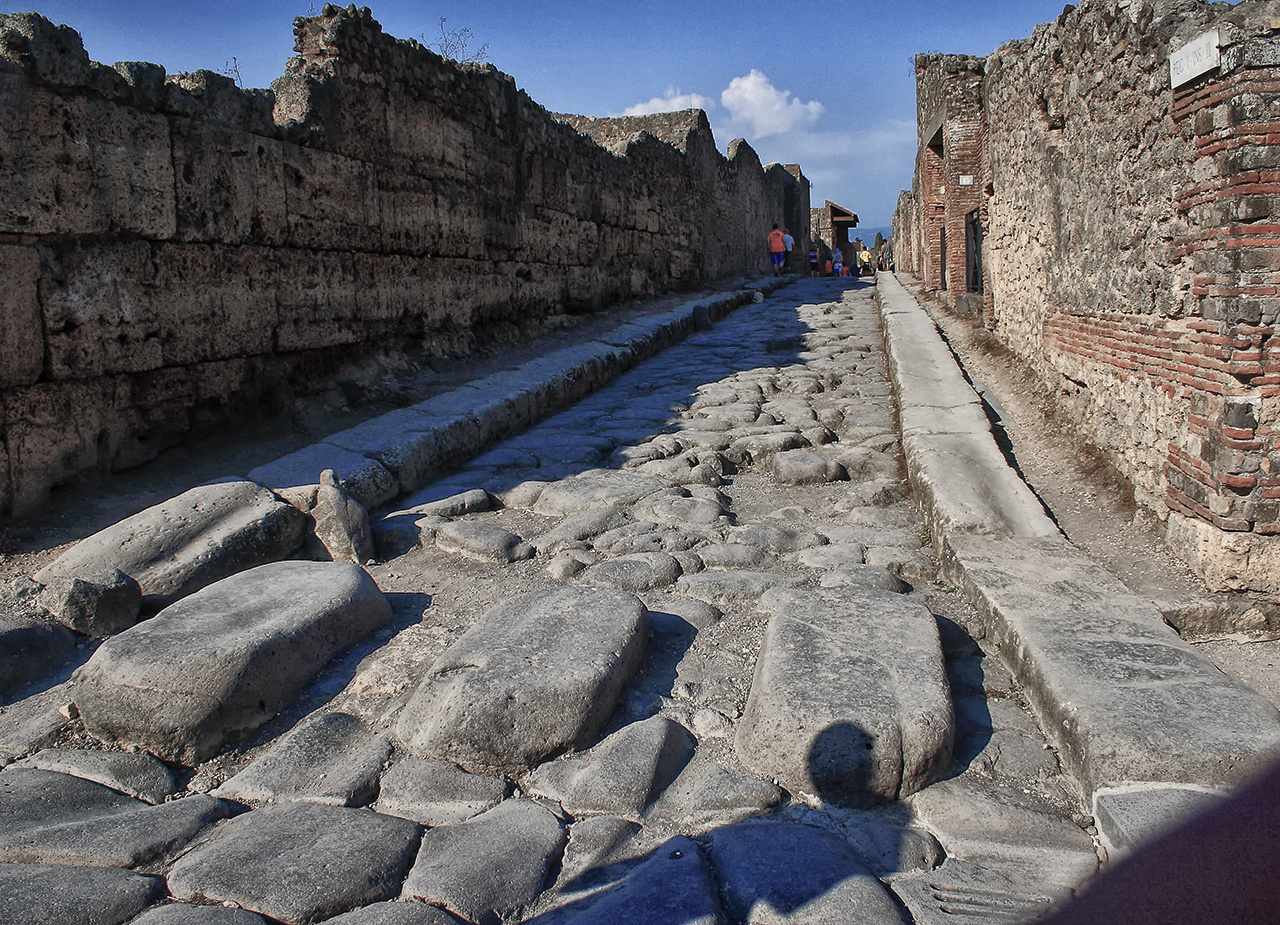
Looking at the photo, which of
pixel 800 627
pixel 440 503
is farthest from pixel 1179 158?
pixel 440 503

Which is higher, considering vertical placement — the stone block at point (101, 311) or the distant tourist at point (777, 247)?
the distant tourist at point (777, 247)

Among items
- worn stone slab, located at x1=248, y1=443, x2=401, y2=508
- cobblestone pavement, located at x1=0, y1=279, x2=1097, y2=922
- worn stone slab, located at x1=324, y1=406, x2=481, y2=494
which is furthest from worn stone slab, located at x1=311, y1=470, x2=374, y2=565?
worn stone slab, located at x1=324, y1=406, x2=481, y2=494

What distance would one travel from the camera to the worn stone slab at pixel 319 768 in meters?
2.10

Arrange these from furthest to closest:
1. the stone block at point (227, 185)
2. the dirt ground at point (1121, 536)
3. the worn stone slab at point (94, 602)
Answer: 1. the stone block at point (227, 185)
2. the dirt ground at point (1121, 536)
3. the worn stone slab at point (94, 602)

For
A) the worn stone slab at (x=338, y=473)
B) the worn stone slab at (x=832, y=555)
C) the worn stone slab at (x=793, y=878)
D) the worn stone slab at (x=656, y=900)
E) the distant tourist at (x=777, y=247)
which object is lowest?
the worn stone slab at (x=793, y=878)

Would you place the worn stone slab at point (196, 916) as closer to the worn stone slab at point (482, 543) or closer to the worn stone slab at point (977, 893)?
the worn stone slab at point (977, 893)

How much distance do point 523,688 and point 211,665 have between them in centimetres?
88

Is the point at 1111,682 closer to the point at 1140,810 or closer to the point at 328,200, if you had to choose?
the point at 1140,810

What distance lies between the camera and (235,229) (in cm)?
480

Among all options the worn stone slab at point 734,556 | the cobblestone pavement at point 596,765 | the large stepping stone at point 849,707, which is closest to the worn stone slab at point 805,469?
the cobblestone pavement at point 596,765

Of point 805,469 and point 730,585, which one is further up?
point 805,469

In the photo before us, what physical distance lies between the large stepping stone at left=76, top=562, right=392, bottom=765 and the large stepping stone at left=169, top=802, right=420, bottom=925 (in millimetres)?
453

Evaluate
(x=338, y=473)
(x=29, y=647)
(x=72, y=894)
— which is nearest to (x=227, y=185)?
(x=338, y=473)

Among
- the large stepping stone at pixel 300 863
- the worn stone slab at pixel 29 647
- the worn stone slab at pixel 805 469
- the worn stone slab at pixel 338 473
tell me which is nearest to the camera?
the large stepping stone at pixel 300 863
